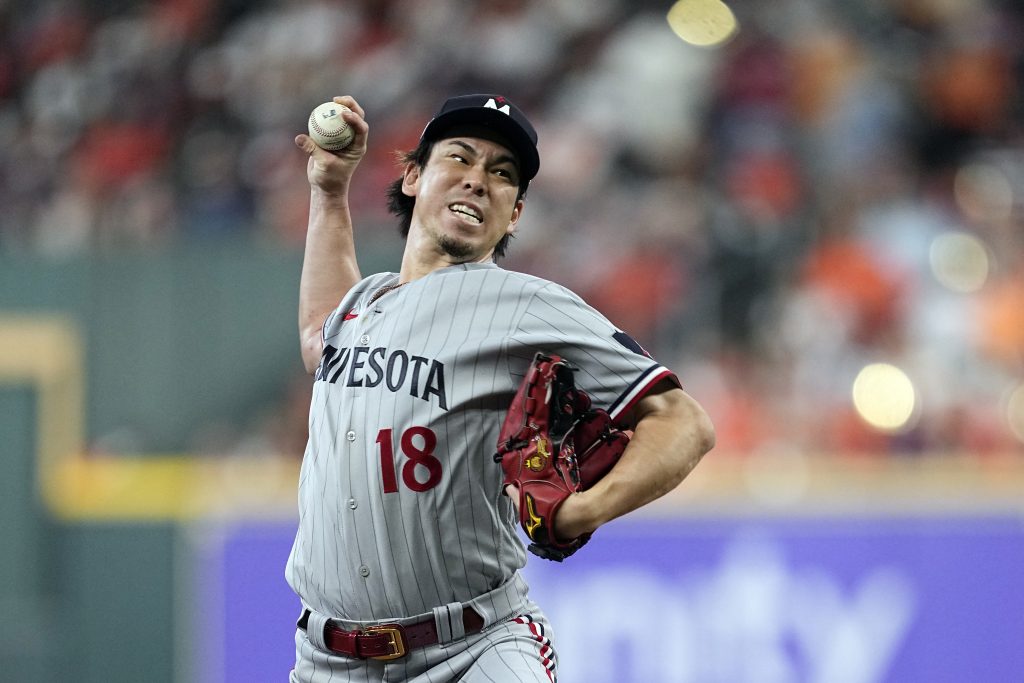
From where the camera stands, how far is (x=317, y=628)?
3.06 m

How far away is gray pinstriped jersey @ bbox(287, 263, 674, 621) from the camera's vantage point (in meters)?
2.96

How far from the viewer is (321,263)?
3.68 m

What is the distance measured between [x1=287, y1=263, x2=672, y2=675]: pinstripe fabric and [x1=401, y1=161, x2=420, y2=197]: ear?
46 centimetres

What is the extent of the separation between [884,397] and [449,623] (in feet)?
14.8

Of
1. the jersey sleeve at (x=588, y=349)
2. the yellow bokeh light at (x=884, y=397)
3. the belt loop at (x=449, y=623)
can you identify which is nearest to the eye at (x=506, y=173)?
the jersey sleeve at (x=588, y=349)

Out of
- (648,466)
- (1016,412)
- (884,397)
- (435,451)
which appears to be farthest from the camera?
(884,397)

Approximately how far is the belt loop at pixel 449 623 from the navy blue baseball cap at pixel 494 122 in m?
1.02

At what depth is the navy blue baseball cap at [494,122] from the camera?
3.20 m

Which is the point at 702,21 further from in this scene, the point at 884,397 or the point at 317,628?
the point at 317,628

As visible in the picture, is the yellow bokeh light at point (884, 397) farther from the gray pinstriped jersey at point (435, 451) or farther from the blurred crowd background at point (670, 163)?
the gray pinstriped jersey at point (435, 451)

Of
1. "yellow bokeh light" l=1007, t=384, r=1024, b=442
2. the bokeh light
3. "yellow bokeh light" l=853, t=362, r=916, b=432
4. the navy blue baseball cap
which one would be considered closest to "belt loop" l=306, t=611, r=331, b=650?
the navy blue baseball cap

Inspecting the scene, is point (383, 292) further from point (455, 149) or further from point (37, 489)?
point (37, 489)

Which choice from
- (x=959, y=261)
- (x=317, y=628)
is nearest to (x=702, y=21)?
(x=959, y=261)

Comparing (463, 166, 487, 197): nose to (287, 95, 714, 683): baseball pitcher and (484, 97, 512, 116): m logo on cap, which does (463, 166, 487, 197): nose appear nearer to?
Answer: (287, 95, 714, 683): baseball pitcher
